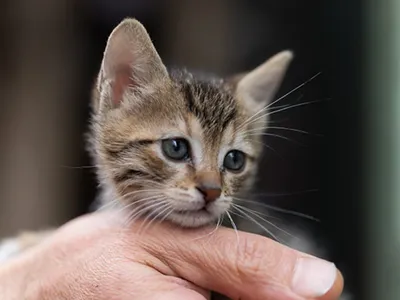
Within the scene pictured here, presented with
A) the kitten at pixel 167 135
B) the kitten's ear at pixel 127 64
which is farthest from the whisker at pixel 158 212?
the kitten's ear at pixel 127 64

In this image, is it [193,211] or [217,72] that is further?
[217,72]

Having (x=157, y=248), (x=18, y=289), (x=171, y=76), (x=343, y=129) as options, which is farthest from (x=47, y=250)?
(x=343, y=129)

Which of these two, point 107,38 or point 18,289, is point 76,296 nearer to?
point 18,289

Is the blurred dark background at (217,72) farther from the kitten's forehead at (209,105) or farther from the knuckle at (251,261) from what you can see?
the knuckle at (251,261)

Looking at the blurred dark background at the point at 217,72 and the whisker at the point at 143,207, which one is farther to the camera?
the blurred dark background at the point at 217,72

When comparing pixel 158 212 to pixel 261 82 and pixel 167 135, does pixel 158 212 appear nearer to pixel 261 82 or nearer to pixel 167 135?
pixel 167 135

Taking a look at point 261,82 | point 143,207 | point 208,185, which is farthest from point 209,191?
point 261,82
